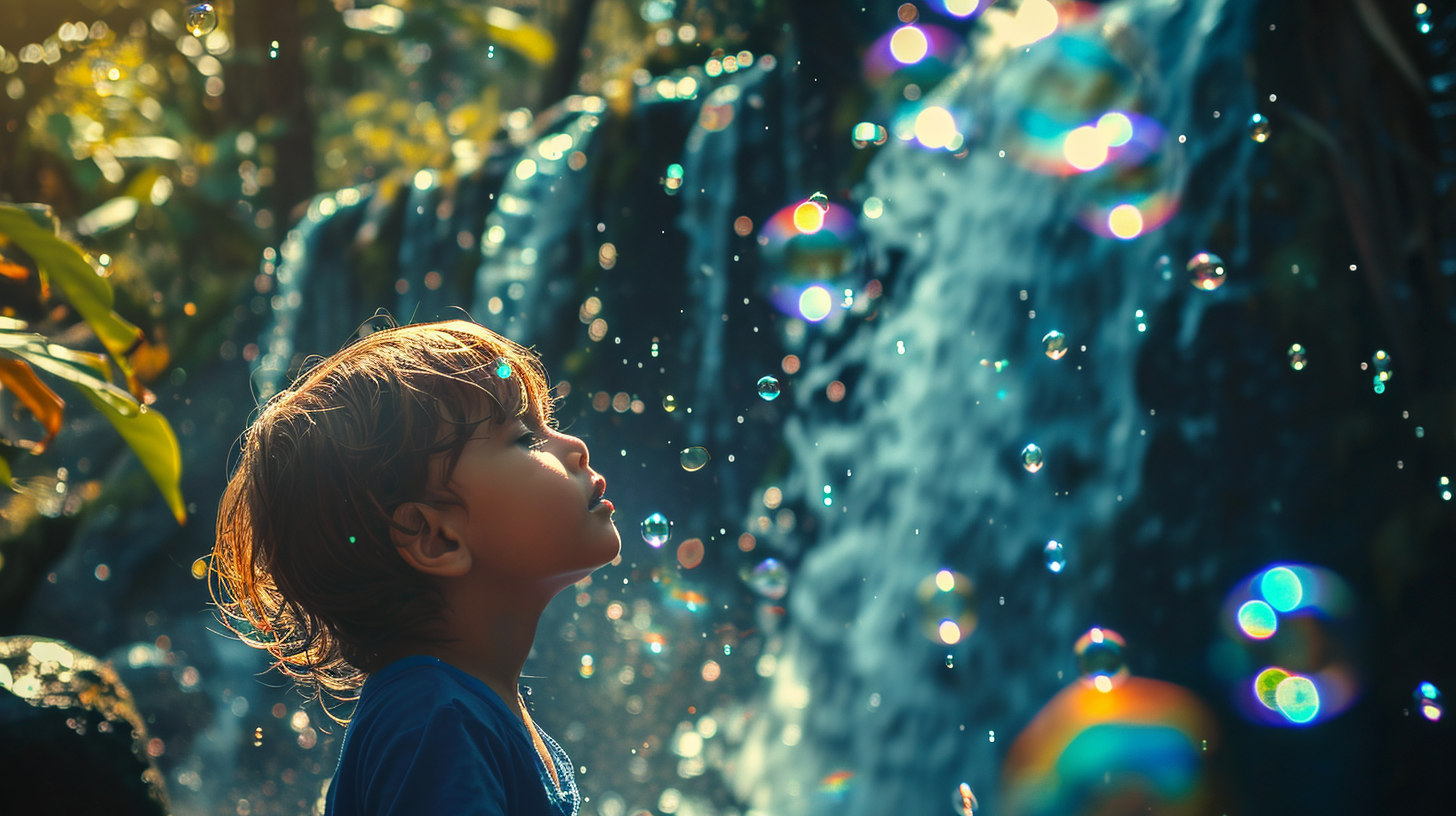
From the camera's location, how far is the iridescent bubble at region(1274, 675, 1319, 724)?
2.12 m

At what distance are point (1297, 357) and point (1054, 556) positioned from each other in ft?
2.55

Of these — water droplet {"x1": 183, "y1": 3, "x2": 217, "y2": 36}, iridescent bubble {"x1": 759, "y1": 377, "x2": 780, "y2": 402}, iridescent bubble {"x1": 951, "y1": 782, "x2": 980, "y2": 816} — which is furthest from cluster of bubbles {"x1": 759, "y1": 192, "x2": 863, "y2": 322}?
water droplet {"x1": 183, "y1": 3, "x2": 217, "y2": 36}

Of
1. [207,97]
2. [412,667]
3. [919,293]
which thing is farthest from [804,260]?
[207,97]

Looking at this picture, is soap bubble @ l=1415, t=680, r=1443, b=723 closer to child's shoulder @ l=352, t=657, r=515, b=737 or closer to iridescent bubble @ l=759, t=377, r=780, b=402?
iridescent bubble @ l=759, t=377, r=780, b=402

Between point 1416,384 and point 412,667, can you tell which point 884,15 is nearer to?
point 1416,384

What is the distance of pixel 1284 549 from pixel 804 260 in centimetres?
151

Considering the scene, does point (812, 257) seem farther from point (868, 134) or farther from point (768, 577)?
point (768, 577)

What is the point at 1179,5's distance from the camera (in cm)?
269

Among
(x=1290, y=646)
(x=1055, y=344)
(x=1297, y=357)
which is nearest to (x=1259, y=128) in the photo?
(x=1297, y=357)

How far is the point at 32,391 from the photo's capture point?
81.4 inches

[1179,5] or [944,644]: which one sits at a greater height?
[1179,5]

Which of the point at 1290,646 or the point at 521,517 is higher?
the point at 521,517

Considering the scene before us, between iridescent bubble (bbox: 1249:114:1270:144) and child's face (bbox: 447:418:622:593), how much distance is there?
2069mm

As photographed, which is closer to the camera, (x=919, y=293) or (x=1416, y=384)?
(x=1416, y=384)
